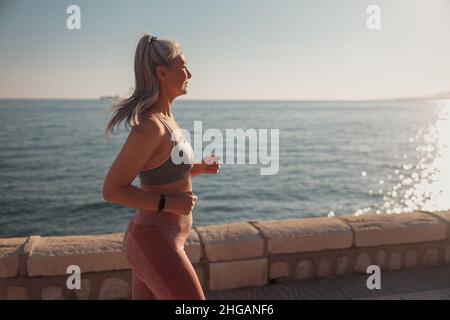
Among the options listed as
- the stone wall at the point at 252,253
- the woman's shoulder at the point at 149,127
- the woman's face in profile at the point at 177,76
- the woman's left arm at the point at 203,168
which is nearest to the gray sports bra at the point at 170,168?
the woman's shoulder at the point at 149,127

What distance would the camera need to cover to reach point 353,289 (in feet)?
12.4

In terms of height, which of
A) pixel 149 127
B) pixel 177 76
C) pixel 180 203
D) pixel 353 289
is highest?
pixel 177 76

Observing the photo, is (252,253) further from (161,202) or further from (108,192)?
(108,192)

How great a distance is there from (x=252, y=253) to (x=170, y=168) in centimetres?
201

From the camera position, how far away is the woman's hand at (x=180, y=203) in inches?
74.0

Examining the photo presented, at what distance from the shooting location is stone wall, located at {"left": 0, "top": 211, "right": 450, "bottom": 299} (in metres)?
3.22

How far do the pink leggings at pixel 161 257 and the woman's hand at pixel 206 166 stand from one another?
0.47 m

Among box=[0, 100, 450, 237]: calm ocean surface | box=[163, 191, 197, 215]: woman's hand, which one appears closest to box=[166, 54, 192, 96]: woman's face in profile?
box=[163, 191, 197, 215]: woman's hand

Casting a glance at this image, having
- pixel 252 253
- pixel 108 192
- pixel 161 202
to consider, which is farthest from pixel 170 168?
pixel 252 253

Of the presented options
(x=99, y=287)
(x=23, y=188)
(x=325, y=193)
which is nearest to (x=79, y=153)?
(x=23, y=188)
